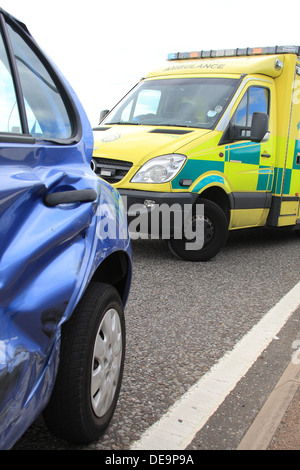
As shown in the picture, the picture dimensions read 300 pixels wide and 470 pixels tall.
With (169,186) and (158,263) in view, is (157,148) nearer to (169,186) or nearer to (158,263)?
(169,186)

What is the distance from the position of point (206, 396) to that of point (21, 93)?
1.82 metres

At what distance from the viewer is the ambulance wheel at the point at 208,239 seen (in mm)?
6688

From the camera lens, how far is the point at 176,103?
741 cm

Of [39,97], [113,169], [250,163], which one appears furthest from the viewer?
[250,163]

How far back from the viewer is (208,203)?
671 centimetres

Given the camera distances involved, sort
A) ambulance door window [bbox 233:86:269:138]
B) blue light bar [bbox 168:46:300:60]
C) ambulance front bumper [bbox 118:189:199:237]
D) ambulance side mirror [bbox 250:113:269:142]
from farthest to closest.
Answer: blue light bar [bbox 168:46:300:60] < ambulance door window [bbox 233:86:269:138] < ambulance side mirror [bbox 250:113:269:142] < ambulance front bumper [bbox 118:189:199:237]

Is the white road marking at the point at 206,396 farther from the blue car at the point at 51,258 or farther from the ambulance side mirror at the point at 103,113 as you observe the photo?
the ambulance side mirror at the point at 103,113

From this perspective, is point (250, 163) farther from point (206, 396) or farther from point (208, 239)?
point (206, 396)

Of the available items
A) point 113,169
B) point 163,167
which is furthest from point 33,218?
point 113,169

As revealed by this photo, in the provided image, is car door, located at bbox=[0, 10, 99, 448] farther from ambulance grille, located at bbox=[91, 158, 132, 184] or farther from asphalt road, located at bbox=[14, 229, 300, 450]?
ambulance grille, located at bbox=[91, 158, 132, 184]

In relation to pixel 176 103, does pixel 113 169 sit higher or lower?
lower

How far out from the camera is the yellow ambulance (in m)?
6.38

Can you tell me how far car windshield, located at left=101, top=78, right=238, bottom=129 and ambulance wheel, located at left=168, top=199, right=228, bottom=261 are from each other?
103 centimetres

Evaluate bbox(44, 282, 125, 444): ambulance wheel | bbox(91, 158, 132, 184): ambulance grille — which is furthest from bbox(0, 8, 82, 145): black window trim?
bbox(91, 158, 132, 184): ambulance grille
